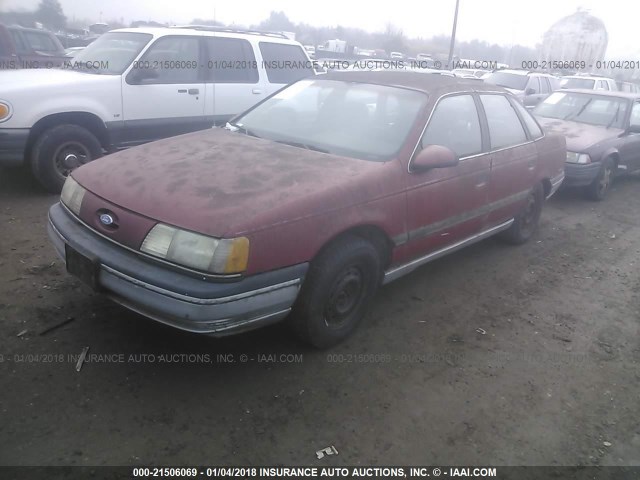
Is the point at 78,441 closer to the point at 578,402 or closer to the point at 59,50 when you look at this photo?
the point at 578,402

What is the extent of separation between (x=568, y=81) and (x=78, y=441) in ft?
58.1

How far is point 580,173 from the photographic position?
6.90 meters

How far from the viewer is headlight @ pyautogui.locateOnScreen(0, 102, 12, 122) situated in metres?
5.02

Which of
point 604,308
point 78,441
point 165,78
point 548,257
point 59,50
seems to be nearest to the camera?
point 78,441

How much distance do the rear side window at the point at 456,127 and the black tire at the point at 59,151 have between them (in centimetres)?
389

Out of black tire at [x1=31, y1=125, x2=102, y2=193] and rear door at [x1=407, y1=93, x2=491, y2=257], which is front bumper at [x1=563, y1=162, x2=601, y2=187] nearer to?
rear door at [x1=407, y1=93, x2=491, y2=257]

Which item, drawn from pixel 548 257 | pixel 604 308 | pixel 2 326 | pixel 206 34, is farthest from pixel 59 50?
pixel 604 308

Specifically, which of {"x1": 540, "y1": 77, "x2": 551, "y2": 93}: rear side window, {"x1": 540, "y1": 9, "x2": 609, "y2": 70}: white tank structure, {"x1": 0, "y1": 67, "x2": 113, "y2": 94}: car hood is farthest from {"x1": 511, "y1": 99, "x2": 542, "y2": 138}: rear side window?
{"x1": 540, "y1": 9, "x2": 609, "y2": 70}: white tank structure

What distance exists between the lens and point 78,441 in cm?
235

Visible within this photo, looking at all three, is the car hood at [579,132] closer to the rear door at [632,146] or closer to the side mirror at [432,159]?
the rear door at [632,146]

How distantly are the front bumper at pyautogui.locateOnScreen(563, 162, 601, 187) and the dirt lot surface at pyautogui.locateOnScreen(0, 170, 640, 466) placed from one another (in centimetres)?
306

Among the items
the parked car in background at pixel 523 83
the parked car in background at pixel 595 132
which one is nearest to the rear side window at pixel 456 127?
the parked car in background at pixel 595 132

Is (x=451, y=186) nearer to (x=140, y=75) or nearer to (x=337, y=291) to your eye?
(x=337, y=291)

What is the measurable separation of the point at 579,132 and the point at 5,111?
7.42 meters
